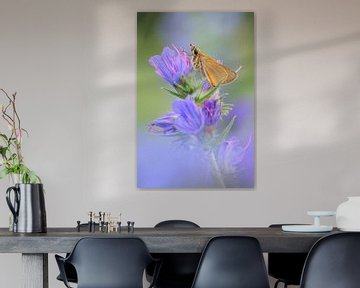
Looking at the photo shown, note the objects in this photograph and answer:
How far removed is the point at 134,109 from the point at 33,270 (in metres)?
2.25

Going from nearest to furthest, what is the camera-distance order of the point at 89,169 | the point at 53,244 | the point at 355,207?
the point at 53,244 < the point at 355,207 < the point at 89,169

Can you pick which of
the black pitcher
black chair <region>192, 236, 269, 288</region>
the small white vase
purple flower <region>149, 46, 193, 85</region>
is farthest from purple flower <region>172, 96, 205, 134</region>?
black chair <region>192, 236, 269, 288</region>

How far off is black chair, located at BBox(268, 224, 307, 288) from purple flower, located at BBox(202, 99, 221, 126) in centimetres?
127

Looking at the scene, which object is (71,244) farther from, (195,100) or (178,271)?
(195,100)

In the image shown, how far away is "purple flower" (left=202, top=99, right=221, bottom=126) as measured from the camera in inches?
214

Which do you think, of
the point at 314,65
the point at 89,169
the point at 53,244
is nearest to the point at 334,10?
the point at 314,65

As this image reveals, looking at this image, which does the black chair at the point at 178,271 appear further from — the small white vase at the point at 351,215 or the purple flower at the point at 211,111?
the purple flower at the point at 211,111

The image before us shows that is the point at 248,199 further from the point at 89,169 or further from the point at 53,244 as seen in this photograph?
the point at 53,244

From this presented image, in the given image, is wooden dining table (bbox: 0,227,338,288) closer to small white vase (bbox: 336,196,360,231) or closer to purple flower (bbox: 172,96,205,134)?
small white vase (bbox: 336,196,360,231)

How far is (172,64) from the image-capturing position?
5.46 m

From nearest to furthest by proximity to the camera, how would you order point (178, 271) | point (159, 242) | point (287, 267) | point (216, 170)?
point (159, 242) < point (178, 271) < point (287, 267) < point (216, 170)

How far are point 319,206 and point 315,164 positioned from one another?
1.08 ft

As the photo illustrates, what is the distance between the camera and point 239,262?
3.35 metres

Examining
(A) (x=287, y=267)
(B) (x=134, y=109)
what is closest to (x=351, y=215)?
(A) (x=287, y=267)
